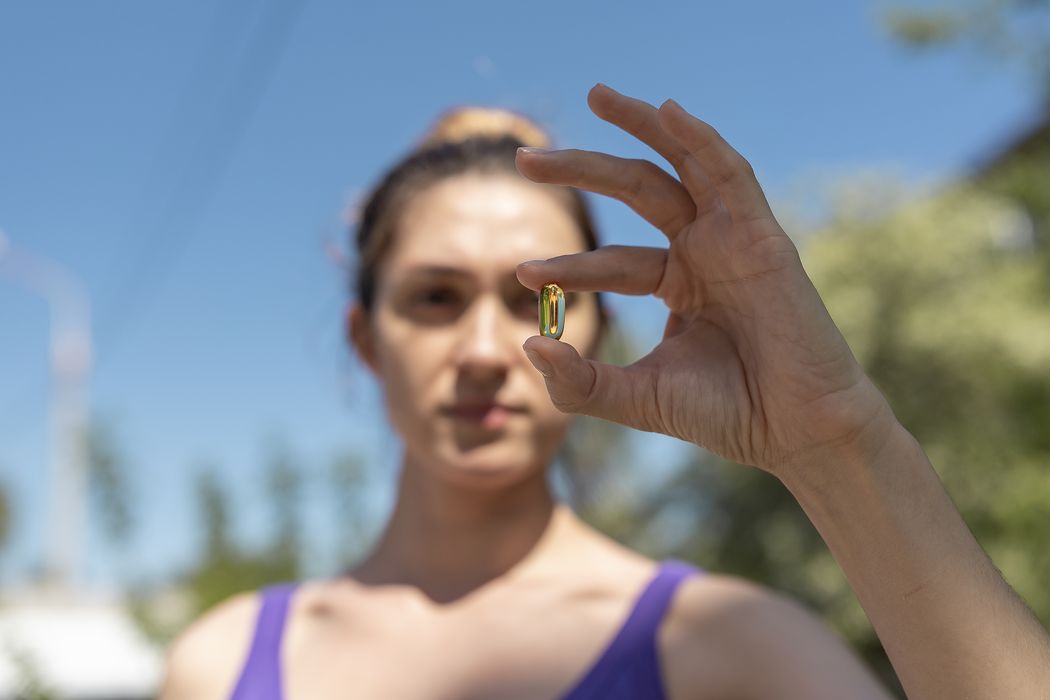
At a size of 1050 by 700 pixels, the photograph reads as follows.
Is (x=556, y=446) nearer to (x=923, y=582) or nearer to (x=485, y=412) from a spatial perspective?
(x=485, y=412)

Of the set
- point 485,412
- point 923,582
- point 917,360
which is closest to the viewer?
point 923,582

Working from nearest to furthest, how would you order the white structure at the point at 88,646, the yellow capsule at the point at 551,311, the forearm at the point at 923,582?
the forearm at the point at 923,582
the yellow capsule at the point at 551,311
the white structure at the point at 88,646

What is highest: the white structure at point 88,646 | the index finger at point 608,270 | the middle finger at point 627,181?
the middle finger at point 627,181

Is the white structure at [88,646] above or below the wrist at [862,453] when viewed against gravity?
below

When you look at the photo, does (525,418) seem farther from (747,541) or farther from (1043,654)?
(747,541)

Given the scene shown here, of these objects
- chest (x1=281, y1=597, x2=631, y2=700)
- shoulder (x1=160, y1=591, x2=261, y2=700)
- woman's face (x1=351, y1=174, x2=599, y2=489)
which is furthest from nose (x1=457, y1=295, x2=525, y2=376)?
shoulder (x1=160, y1=591, x2=261, y2=700)

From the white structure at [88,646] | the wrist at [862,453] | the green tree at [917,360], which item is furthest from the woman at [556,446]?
the green tree at [917,360]

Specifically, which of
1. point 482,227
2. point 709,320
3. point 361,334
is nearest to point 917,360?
point 361,334

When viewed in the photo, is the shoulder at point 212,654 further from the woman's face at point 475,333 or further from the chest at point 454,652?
the woman's face at point 475,333
